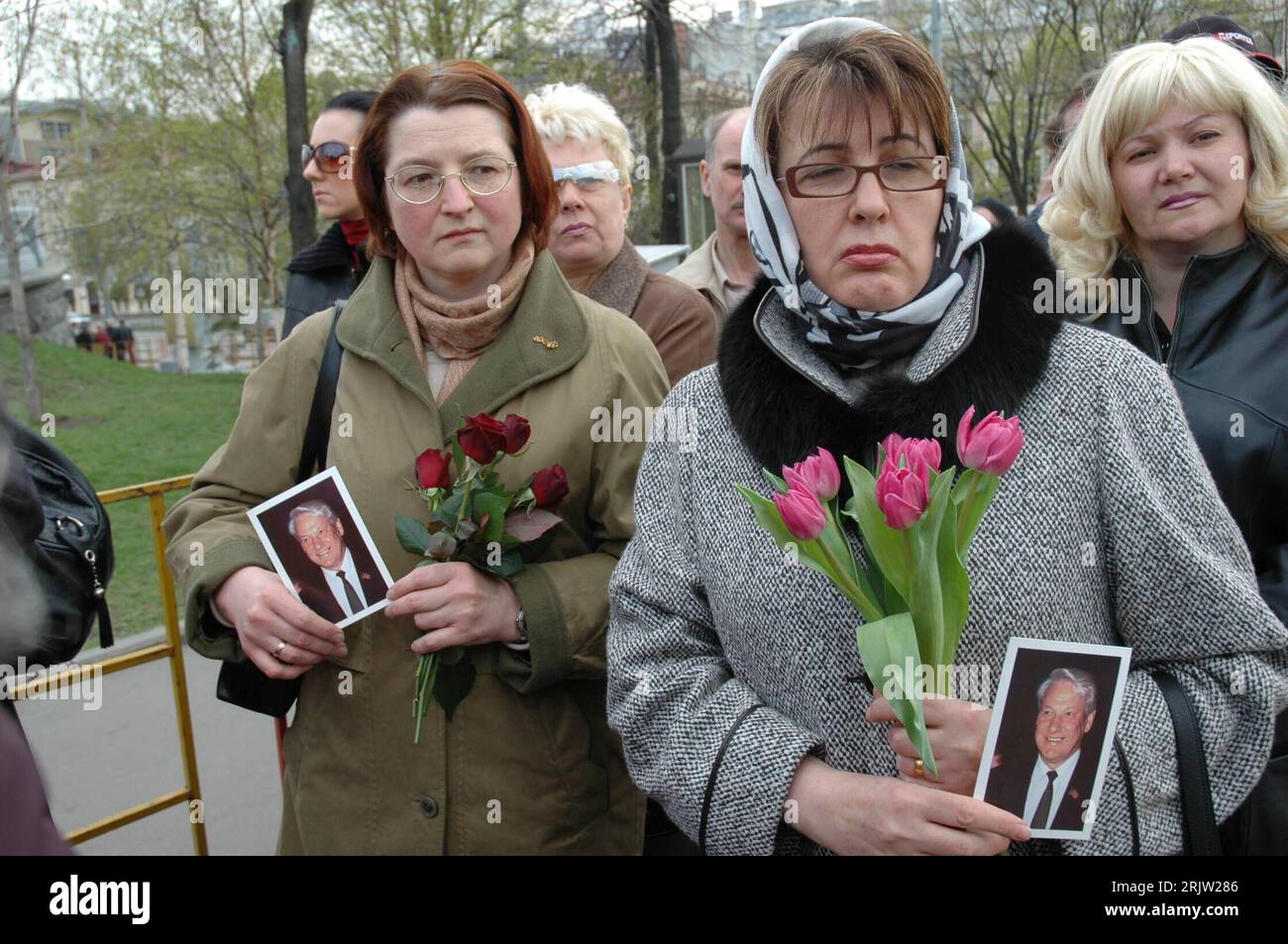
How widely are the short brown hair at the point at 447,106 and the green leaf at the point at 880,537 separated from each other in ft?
4.61

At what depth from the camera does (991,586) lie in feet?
5.88

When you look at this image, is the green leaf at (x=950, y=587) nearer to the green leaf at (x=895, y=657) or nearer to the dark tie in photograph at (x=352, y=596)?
the green leaf at (x=895, y=657)

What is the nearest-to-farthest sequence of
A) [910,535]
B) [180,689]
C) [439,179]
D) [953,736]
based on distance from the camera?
[910,535], [953,736], [439,179], [180,689]

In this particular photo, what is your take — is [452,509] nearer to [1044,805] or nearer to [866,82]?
[866,82]

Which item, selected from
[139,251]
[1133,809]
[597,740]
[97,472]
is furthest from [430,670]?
[139,251]

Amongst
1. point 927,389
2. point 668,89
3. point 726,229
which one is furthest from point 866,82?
point 668,89

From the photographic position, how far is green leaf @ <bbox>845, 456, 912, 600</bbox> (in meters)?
1.56

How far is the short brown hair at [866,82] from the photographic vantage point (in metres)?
1.88

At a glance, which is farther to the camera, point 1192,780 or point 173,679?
point 173,679

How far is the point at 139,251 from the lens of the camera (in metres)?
29.0

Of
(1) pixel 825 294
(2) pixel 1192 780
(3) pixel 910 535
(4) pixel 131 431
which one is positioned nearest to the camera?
(3) pixel 910 535

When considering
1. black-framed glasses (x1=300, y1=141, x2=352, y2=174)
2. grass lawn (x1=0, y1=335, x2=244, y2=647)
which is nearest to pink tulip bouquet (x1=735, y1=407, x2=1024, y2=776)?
black-framed glasses (x1=300, y1=141, x2=352, y2=174)

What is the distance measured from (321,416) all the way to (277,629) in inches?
20.3

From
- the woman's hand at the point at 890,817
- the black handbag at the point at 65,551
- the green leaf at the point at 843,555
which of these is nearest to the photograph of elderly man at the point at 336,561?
the black handbag at the point at 65,551
